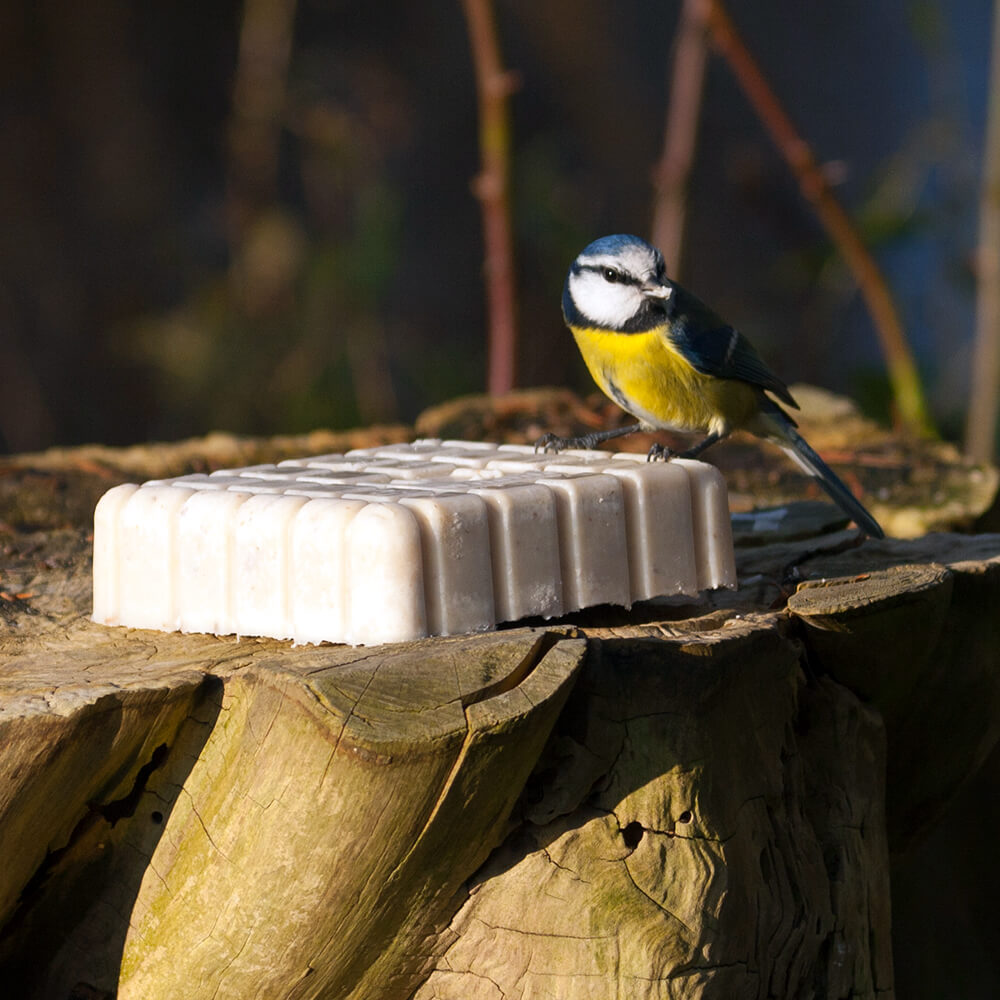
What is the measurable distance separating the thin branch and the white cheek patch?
142 cm

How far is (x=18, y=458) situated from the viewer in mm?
2986

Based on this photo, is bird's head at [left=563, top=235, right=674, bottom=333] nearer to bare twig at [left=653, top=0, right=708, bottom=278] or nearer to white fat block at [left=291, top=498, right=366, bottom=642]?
white fat block at [left=291, top=498, right=366, bottom=642]

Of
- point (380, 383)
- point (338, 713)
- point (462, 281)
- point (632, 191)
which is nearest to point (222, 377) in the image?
point (380, 383)

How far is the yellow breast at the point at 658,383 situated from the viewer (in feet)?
7.55

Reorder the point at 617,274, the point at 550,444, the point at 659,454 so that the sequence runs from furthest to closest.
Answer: the point at 617,274, the point at 550,444, the point at 659,454

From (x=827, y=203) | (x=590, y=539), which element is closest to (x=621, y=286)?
(x=590, y=539)

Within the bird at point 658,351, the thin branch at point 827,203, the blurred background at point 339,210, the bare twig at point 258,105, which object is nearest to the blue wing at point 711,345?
the bird at point 658,351

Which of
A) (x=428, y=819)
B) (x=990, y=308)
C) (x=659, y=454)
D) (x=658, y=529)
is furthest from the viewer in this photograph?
(x=990, y=308)

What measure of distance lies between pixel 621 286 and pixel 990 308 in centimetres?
230

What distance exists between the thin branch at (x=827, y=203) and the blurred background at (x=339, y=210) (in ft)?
5.29

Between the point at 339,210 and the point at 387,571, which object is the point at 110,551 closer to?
the point at 387,571

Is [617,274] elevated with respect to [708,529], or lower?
elevated

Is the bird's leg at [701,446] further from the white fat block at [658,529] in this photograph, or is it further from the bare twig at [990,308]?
the bare twig at [990,308]

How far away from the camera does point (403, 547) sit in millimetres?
1489
